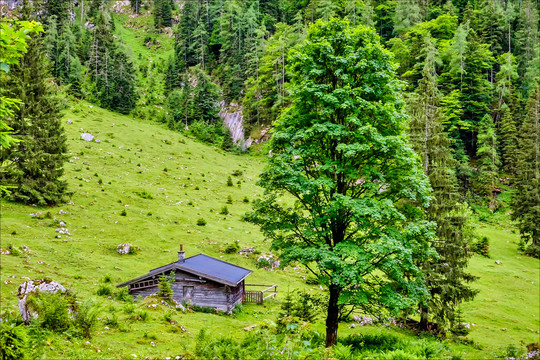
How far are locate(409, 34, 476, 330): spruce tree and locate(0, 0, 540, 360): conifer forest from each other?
14 cm

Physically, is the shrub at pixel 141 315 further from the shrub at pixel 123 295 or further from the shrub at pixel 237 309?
the shrub at pixel 237 309

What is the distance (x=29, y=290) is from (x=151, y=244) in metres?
18.4

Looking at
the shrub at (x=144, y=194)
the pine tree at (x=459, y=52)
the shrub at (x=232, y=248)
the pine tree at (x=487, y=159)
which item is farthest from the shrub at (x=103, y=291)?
the pine tree at (x=459, y=52)

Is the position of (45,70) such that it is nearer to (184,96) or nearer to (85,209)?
(85,209)

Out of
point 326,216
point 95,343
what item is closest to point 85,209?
point 95,343

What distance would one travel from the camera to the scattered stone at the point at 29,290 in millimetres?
13695

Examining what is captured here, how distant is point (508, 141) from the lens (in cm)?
6194

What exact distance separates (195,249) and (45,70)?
996 inches

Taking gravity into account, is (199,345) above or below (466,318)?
above

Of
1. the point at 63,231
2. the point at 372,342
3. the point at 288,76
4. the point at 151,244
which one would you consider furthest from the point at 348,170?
the point at 288,76

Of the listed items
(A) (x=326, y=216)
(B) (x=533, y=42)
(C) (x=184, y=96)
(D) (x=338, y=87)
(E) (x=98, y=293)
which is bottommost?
(E) (x=98, y=293)

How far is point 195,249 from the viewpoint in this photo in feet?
110

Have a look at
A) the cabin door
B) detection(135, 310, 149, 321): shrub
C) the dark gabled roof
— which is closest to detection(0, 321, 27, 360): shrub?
detection(135, 310, 149, 321): shrub

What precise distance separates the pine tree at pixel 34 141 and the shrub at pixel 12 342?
2828 centimetres
